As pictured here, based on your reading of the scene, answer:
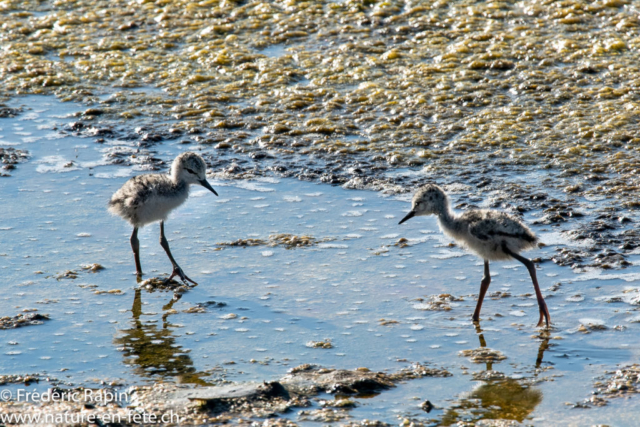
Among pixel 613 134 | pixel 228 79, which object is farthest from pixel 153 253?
pixel 613 134

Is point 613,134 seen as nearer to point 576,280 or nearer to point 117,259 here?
point 576,280

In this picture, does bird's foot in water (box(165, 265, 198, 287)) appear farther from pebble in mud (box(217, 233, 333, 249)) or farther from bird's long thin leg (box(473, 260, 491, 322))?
bird's long thin leg (box(473, 260, 491, 322))

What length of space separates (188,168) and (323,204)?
154cm

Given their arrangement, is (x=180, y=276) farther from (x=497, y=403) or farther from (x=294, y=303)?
(x=497, y=403)

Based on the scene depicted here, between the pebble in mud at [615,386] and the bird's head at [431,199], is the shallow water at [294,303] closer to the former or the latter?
the pebble in mud at [615,386]

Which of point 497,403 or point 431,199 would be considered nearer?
point 497,403

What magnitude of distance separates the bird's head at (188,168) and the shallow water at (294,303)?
0.62 m

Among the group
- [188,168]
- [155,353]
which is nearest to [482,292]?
[155,353]

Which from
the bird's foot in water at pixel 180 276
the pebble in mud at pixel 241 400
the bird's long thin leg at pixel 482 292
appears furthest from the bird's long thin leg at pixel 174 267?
the bird's long thin leg at pixel 482 292

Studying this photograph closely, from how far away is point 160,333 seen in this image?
6.59 m

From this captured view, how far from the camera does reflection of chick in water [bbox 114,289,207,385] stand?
5.95m

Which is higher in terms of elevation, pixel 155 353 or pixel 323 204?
pixel 323 204

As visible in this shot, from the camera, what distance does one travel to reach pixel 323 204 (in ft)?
28.8

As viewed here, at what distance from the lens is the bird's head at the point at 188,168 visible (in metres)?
7.97
